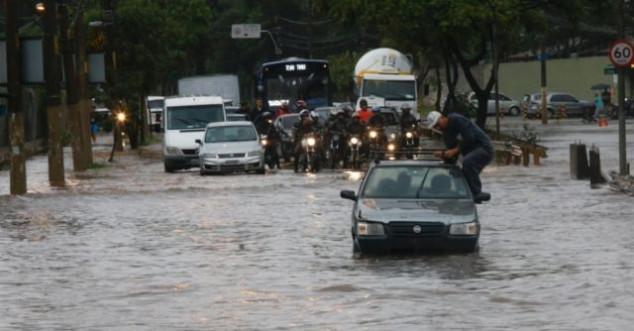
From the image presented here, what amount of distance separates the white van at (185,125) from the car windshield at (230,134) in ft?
7.75

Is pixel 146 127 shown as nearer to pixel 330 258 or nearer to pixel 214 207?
pixel 214 207

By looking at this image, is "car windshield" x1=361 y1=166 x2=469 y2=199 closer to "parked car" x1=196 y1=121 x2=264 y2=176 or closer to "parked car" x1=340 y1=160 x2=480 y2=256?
"parked car" x1=340 y1=160 x2=480 y2=256

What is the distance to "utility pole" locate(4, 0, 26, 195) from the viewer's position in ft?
115

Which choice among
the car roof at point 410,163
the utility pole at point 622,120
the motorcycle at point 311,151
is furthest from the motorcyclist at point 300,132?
the car roof at point 410,163

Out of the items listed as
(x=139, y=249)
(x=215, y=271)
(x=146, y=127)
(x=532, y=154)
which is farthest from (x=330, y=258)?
(x=146, y=127)

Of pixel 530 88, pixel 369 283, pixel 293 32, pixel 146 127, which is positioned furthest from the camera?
pixel 293 32

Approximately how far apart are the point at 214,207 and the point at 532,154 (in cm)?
1635

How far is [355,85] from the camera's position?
73.9 metres

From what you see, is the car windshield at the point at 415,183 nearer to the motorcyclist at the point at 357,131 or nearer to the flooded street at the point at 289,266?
the flooded street at the point at 289,266

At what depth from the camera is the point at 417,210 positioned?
19828mm

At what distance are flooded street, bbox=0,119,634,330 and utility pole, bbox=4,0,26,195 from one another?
2.94ft

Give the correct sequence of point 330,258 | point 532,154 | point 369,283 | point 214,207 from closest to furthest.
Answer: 1. point 369,283
2. point 330,258
3. point 214,207
4. point 532,154

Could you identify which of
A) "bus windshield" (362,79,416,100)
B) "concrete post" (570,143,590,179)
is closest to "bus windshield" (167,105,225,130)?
"concrete post" (570,143,590,179)

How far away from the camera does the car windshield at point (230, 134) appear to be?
42500 millimetres
